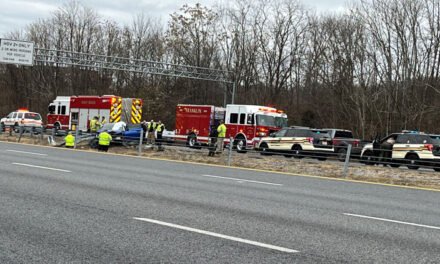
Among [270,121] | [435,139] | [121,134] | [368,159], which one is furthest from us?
[270,121]

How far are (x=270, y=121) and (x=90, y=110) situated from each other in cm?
1489

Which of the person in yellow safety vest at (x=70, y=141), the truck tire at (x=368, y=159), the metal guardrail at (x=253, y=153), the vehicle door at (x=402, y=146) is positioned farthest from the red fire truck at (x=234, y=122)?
the vehicle door at (x=402, y=146)

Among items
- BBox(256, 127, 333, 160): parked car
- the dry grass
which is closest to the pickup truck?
BBox(256, 127, 333, 160): parked car

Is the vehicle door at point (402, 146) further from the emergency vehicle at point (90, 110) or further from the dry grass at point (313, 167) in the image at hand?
the emergency vehicle at point (90, 110)

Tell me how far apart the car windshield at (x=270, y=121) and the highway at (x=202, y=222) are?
63.1ft

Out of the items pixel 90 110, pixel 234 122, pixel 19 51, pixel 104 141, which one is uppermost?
pixel 19 51

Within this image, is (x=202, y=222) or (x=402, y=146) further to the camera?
(x=402, y=146)

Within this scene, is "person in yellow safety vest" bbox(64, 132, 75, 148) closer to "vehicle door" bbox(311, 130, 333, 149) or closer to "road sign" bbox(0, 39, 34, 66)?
"vehicle door" bbox(311, 130, 333, 149)

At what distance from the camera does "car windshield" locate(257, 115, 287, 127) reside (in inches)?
1318

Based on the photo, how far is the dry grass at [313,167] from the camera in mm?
18594

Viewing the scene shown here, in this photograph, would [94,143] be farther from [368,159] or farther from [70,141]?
[368,159]

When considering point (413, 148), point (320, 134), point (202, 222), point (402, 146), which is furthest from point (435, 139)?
point (202, 222)

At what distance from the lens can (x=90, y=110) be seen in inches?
1623

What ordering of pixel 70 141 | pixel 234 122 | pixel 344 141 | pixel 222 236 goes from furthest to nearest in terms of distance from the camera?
pixel 234 122 < pixel 344 141 < pixel 70 141 < pixel 222 236
